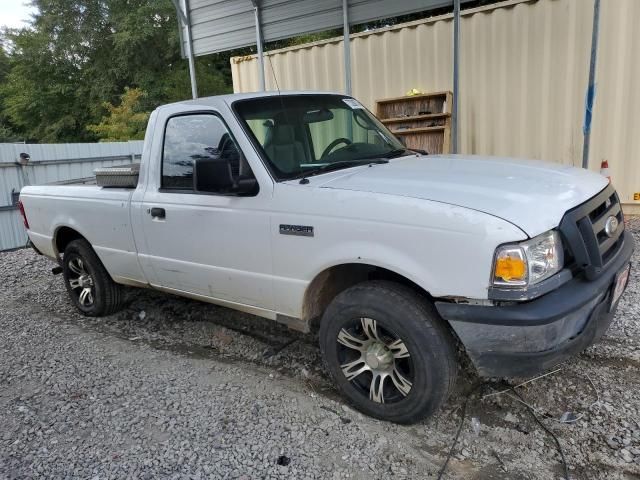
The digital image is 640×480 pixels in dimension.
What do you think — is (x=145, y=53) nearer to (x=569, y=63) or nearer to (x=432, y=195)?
(x=569, y=63)

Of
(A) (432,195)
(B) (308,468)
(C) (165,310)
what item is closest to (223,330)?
(C) (165,310)

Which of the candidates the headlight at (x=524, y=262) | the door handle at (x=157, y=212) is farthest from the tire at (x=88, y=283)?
the headlight at (x=524, y=262)

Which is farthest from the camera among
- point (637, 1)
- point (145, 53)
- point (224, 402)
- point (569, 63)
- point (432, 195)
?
point (145, 53)

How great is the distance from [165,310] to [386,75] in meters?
5.20

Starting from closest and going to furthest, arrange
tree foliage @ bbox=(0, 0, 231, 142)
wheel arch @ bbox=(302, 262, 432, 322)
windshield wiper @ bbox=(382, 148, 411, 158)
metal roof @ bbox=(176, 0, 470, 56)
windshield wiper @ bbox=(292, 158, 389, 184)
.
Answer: wheel arch @ bbox=(302, 262, 432, 322) → windshield wiper @ bbox=(292, 158, 389, 184) → windshield wiper @ bbox=(382, 148, 411, 158) → metal roof @ bbox=(176, 0, 470, 56) → tree foliage @ bbox=(0, 0, 231, 142)

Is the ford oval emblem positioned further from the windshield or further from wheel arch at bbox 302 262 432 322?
the windshield

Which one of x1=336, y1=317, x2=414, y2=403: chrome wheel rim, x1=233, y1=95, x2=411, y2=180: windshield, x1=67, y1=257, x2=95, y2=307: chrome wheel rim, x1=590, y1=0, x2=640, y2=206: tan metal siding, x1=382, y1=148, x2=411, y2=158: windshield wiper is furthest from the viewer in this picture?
x1=590, y1=0, x2=640, y2=206: tan metal siding

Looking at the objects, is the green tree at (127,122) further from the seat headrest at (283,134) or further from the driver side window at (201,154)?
the seat headrest at (283,134)

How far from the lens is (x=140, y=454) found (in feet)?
9.56

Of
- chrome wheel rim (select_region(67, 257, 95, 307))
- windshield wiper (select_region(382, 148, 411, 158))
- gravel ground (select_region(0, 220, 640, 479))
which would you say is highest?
windshield wiper (select_region(382, 148, 411, 158))

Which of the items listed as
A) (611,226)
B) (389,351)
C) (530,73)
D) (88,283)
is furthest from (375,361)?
(530,73)

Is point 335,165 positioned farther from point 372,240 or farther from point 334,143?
point 372,240

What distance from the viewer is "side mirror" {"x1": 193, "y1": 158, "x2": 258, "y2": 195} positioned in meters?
3.15

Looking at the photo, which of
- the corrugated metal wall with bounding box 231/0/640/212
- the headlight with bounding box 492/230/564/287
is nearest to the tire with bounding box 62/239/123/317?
the headlight with bounding box 492/230/564/287
